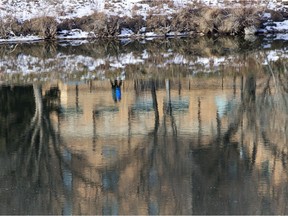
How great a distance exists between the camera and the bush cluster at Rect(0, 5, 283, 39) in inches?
1405

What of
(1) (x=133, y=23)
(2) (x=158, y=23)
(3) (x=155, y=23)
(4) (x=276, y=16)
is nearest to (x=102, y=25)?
(1) (x=133, y=23)

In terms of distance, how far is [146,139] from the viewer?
11555mm

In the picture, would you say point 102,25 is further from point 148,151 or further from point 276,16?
point 148,151

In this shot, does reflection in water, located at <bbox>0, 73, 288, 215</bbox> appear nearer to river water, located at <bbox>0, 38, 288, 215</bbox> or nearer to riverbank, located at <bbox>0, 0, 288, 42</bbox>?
river water, located at <bbox>0, 38, 288, 215</bbox>

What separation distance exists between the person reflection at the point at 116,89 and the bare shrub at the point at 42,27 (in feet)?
59.1

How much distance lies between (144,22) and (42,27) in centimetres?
702

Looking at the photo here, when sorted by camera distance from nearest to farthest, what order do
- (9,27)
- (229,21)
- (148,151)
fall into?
(148,151) < (229,21) < (9,27)

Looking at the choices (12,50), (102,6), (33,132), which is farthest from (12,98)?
(102,6)

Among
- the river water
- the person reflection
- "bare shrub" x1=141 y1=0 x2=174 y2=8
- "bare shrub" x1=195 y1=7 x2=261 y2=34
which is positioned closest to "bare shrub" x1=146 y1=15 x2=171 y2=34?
"bare shrub" x1=195 y1=7 x2=261 y2=34

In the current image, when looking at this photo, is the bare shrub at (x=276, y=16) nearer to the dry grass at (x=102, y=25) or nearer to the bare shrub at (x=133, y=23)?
the bare shrub at (x=133, y=23)

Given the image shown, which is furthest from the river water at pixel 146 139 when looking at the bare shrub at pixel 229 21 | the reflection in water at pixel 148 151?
the bare shrub at pixel 229 21

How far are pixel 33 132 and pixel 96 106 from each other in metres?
2.73

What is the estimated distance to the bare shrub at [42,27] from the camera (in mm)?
35688

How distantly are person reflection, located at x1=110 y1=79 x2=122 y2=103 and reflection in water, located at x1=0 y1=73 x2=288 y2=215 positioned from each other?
289mm
